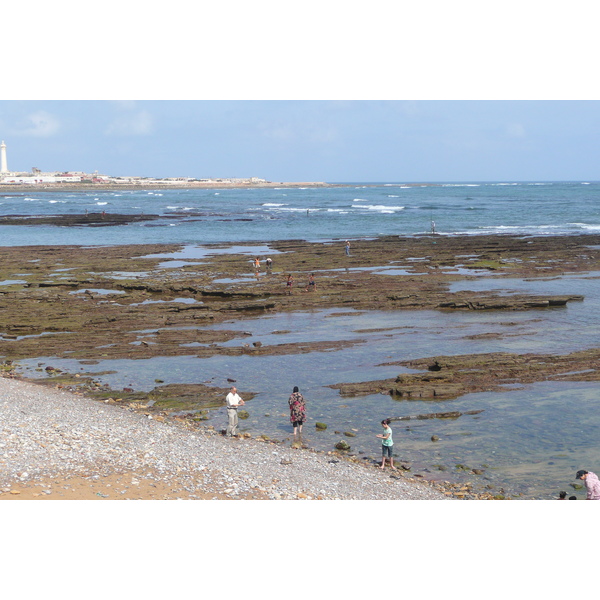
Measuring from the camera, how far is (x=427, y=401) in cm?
2195

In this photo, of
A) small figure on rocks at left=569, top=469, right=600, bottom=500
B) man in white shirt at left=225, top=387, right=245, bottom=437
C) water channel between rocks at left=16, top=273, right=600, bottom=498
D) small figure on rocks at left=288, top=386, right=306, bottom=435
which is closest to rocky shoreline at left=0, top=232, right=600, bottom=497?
man in white shirt at left=225, top=387, right=245, bottom=437

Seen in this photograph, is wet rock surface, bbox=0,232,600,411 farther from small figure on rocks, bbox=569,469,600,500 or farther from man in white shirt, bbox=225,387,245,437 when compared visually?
small figure on rocks, bbox=569,469,600,500

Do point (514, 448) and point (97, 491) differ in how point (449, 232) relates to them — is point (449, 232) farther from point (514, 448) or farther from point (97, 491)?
point (97, 491)

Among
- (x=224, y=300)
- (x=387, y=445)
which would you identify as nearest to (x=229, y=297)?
(x=224, y=300)

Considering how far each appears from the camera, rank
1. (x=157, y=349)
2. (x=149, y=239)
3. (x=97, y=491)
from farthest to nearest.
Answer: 1. (x=149, y=239)
2. (x=157, y=349)
3. (x=97, y=491)

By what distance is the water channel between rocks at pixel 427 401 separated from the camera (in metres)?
17.5

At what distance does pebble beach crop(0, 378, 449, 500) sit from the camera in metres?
14.0

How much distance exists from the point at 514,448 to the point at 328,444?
4.85 metres

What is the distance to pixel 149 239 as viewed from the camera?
73500mm

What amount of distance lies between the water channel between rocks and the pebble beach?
4.95 ft

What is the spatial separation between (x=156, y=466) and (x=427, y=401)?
9.82 metres

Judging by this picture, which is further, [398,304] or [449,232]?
[449,232]

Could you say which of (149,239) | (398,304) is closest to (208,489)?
(398,304)

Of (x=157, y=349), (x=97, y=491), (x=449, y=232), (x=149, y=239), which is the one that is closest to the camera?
(x=97, y=491)
